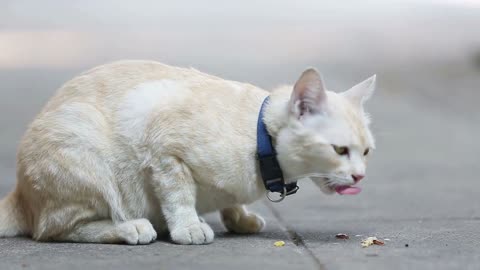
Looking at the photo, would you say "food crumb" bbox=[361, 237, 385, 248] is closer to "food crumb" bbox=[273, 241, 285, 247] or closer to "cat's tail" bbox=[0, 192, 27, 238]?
"food crumb" bbox=[273, 241, 285, 247]

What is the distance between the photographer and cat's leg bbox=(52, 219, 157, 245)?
4105mm

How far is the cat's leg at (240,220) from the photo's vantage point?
14.9ft

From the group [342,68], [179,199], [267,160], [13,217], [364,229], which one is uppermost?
[267,160]

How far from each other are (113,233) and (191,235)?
0.37 m

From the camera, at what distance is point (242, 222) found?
14.9ft

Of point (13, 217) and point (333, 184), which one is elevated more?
point (333, 184)

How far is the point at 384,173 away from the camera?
23.0ft

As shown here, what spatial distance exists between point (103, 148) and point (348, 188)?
45.3 inches

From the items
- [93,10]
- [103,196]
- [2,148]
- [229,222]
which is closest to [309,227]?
[229,222]

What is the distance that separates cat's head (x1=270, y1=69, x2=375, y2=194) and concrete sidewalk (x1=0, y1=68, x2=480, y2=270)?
13.5 inches

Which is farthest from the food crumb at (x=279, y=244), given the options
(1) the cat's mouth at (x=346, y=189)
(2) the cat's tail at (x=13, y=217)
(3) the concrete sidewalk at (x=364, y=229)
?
(2) the cat's tail at (x=13, y=217)

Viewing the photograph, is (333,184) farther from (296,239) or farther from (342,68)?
(342,68)

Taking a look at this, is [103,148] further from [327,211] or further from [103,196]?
[327,211]

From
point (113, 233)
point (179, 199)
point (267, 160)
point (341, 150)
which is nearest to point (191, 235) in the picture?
point (179, 199)
